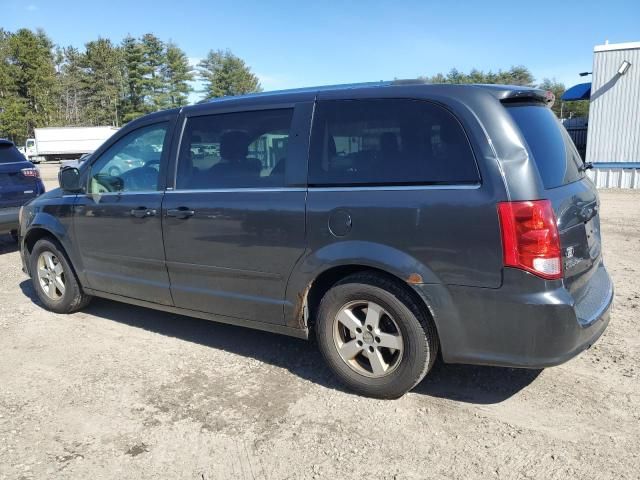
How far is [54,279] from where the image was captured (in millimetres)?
5371

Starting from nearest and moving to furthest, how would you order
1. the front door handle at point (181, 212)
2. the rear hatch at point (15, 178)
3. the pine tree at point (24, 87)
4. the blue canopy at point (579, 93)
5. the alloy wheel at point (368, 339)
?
the alloy wheel at point (368, 339) → the front door handle at point (181, 212) → the rear hatch at point (15, 178) → the blue canopy at point (579, 93) → the pine tree at point (24, 87)

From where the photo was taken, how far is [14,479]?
2.74 metres

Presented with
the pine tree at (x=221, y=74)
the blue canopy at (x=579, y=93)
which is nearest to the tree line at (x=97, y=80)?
the pine tree at (x=221, y=74)

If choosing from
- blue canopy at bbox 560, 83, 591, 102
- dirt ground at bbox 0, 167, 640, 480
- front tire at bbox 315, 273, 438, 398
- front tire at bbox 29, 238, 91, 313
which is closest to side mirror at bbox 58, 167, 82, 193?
front tire at bbox 29, 238, 91, 313

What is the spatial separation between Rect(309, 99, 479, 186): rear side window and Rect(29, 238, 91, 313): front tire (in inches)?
119

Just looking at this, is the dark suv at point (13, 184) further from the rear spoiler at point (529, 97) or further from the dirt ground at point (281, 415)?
the rear spoiler at point (529, 97)

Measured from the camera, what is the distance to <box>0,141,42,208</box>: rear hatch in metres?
8.25

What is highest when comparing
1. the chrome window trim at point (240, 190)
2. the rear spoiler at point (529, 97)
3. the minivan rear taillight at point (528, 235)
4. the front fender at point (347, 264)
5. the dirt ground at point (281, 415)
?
the rear spoiler at point (529, 97)

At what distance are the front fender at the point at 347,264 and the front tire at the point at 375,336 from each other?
5.4 inches

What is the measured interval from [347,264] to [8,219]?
695cm

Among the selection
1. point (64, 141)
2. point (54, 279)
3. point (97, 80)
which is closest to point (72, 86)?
point (97, 80)

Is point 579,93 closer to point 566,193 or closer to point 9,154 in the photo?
point 9,154

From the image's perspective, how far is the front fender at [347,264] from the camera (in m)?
3.11

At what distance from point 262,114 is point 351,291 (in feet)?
4.69
